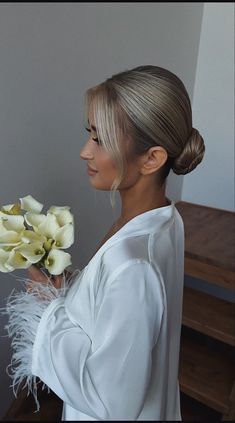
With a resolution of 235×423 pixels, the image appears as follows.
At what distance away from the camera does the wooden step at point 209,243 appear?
4.61 ft

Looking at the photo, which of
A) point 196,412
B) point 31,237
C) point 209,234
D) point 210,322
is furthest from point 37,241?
point 196,412

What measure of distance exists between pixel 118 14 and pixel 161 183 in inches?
28.9

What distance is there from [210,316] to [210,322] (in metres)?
0.06

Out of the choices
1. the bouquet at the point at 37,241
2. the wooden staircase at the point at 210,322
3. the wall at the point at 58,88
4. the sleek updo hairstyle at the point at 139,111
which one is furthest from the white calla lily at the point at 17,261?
the wooden staircase at the point at 210,322

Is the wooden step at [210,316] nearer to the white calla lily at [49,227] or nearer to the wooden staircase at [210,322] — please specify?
the wooden staircase at [210,322]

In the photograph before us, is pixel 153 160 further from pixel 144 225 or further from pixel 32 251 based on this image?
pixel 32 251

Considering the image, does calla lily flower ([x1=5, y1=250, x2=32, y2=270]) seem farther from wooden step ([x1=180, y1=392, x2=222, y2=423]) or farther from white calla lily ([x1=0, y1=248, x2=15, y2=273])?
wooden step ([x1=180, y1=392, x2=222, y2=423])

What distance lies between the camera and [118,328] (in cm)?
55

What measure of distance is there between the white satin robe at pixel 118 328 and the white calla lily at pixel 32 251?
95 mm

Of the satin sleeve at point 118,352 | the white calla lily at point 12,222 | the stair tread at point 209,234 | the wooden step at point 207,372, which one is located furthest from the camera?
the stair tread at point 209,234

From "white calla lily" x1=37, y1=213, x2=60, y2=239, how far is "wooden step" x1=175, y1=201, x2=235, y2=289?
89 cm

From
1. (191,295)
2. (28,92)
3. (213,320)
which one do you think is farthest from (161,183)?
(191,295)

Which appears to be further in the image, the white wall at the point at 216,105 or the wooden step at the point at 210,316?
the white wall at the point at 216,105

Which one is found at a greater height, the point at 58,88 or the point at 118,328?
the point at 58,88
